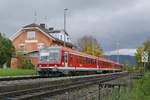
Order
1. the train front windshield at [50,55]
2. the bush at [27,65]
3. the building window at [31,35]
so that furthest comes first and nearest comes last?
the building window at [31,35] < the bush at [27,65] < the train front windshield at [50,55]

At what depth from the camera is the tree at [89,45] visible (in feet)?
354

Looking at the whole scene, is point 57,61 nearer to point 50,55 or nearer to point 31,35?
point 50,55

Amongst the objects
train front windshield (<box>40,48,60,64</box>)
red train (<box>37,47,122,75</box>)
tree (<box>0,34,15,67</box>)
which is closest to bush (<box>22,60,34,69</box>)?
tree (<box>0,34,15,67</box>)

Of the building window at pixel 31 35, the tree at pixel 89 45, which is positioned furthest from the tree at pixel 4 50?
the tree at pixel 89 45

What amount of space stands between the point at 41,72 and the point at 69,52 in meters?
3.63

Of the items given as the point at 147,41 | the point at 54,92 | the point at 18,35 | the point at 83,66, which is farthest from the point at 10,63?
the point at 54,92

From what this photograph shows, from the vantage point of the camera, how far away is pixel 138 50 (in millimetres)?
95250

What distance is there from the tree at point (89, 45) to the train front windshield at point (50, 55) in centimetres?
6549

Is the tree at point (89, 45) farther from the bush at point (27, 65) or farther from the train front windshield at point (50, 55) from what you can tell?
the train front windshield at point (50, 55)

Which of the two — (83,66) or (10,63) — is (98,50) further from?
(83,66)

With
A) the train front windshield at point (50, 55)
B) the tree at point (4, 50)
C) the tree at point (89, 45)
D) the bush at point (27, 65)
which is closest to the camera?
the train front windshield at point (50, 55)

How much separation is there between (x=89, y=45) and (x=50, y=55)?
3021 inches

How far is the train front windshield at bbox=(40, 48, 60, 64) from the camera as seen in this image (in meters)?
39.3

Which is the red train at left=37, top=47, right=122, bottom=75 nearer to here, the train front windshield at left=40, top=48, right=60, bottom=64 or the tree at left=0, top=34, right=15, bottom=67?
the train front windshield at left=40, top=48, right=60, bottom=64
